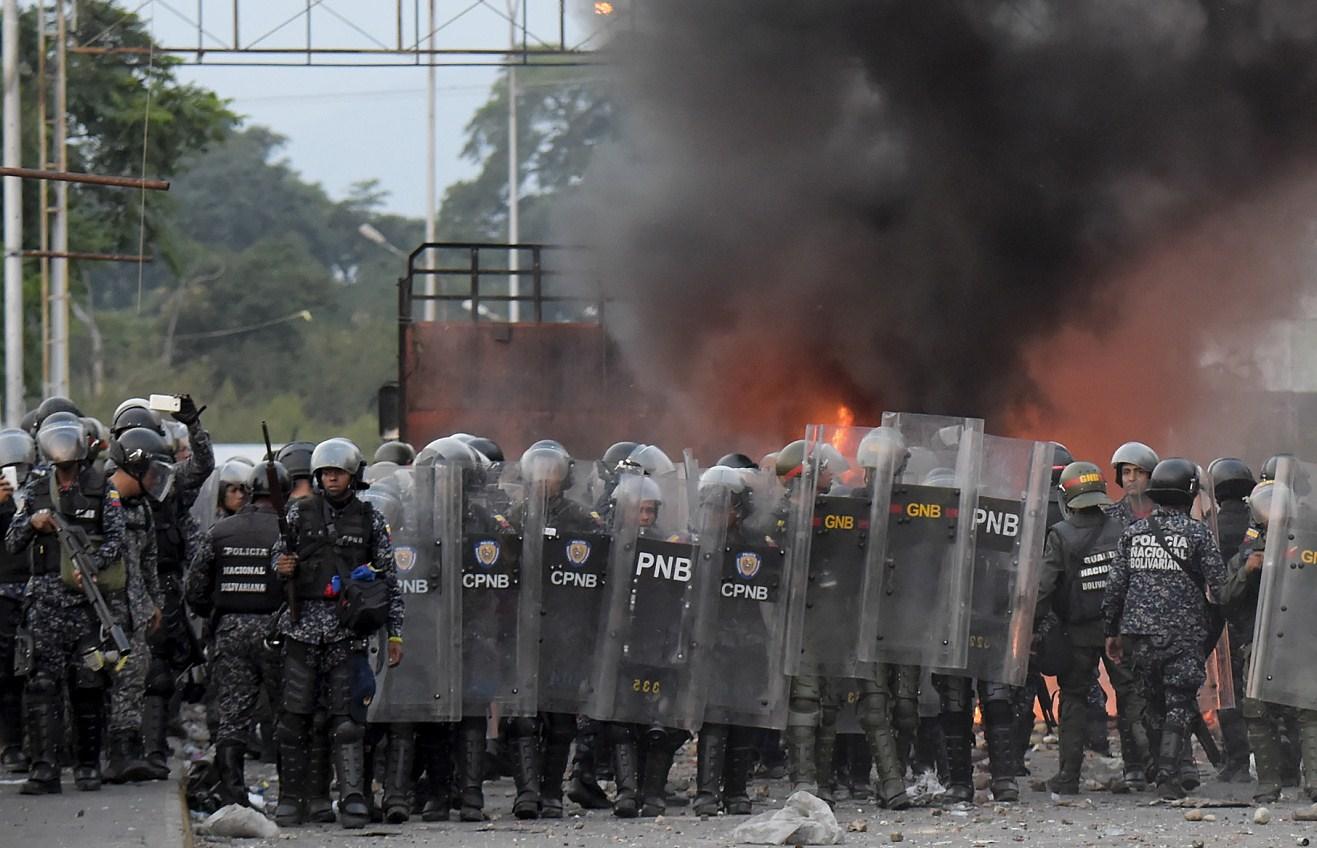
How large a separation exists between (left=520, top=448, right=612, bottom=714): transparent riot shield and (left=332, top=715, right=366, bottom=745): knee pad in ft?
2.96

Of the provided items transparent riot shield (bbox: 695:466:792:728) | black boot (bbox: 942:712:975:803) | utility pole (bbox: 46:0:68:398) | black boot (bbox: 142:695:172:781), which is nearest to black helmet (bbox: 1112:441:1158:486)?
black boot (bbox: 942:712:975:803)

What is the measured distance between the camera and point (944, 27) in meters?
20.9

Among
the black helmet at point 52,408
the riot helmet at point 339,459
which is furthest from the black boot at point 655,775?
the black helmet at point 52,408

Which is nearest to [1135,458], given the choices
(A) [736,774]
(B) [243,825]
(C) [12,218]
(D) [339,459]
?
(A) [736,774]

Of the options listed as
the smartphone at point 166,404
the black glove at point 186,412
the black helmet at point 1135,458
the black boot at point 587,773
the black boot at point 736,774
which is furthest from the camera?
the black helmet at point 1135,458

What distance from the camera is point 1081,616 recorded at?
34.2ft

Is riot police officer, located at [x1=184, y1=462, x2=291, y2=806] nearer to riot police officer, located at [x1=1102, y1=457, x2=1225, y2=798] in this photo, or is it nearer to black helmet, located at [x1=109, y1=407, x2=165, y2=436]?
black helmet, located at [x1=109, y1=407, x2=165, y2=436]

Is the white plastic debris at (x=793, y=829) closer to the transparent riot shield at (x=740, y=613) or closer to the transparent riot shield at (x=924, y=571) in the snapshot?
the transparent riot shield at (x=740, y=613)

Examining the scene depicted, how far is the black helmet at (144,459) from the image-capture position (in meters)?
10.1

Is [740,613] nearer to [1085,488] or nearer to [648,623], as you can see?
[648,623]

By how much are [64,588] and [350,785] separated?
1.71 metres

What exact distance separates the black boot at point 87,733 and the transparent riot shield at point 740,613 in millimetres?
2838

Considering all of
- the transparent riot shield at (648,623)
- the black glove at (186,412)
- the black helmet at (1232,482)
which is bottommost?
the transparent riot shield at (648,623)

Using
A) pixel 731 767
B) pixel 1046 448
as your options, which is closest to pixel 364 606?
pixel 731 767
